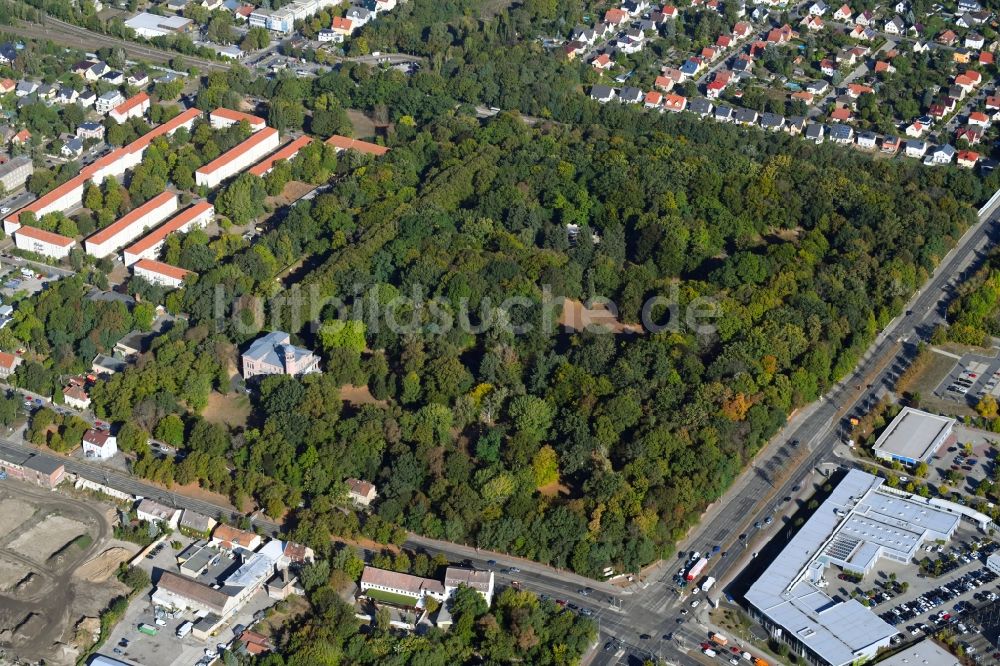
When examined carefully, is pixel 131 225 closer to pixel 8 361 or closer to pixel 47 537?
pixel 8 361

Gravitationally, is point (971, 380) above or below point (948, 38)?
below

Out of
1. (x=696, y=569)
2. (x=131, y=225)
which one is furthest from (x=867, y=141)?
(x=131, y=225)

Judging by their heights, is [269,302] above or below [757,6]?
below

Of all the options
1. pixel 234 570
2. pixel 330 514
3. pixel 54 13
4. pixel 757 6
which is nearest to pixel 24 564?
pixel 234 570

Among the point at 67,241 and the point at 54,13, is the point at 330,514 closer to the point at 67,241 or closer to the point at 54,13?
the point at 67,241

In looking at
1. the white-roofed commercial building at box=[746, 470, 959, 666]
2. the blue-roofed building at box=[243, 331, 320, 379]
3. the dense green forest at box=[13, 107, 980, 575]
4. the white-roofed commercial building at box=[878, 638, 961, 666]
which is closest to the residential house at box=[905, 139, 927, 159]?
the dense green forest at box=[13, 107, 980, 575]

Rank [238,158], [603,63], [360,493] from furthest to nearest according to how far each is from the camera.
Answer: [603,63] < [238,158] < [360,493]

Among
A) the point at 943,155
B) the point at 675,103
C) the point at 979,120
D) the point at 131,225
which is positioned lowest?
the point at 131,225

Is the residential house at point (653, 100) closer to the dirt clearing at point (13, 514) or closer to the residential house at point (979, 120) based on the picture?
the residential house at point (979, 120)

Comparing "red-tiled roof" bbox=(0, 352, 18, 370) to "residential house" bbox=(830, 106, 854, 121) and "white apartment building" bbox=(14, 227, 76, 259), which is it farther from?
"residential house" bbox=(830, 106, 854, 121)
